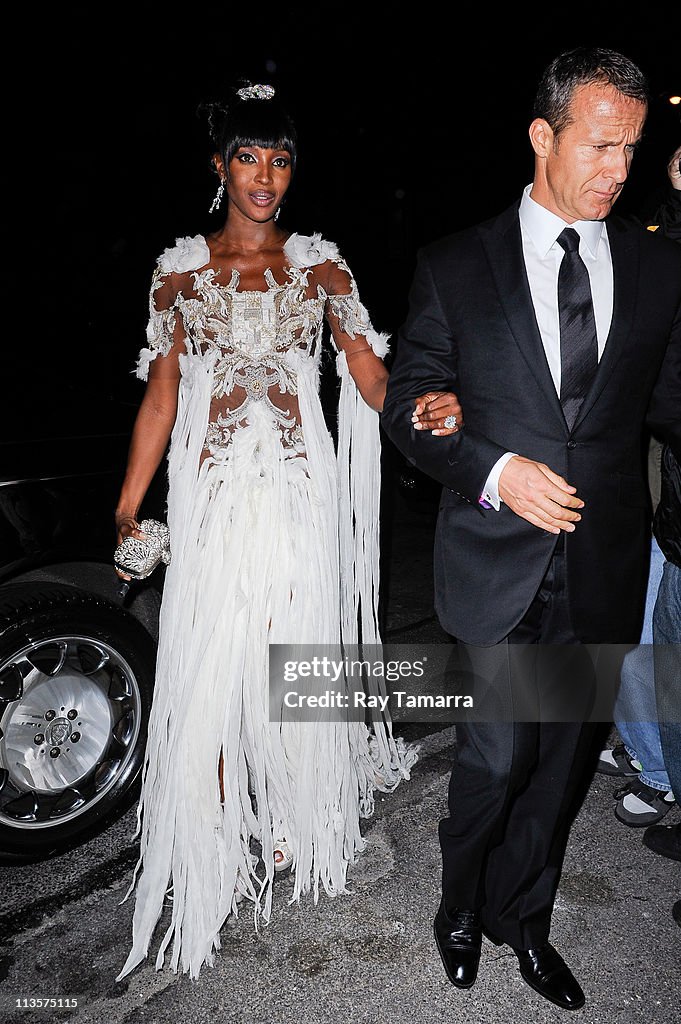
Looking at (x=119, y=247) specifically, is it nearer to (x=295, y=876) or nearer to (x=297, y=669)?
(x=297, y=669)

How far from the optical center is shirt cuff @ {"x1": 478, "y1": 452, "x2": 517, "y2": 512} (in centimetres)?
177

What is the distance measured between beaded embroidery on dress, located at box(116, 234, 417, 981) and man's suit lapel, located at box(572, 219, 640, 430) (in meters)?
0.79

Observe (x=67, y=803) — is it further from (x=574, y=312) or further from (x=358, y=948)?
(x=574, y=312)

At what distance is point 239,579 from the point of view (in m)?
2.38

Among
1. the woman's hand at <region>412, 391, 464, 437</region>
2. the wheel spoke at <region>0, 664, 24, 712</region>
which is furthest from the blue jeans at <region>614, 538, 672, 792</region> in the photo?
the wheel spoke at <region>0, 664, 24, 712</region>

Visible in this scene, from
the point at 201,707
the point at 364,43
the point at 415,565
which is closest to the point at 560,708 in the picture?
the point at 201,707

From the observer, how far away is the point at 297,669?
2436 mm

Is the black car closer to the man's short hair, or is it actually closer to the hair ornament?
the hair ornament

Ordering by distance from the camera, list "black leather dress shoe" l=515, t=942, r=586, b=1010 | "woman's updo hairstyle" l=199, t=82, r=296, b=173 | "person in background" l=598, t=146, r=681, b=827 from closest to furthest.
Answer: "black leather dress shoe" l=515, t=942, r=586, b=1010 → "woman's updo hairstyle" l=199, t=82, r=296, b=173 → "person in background" l=598, t=146, r=681, b=827

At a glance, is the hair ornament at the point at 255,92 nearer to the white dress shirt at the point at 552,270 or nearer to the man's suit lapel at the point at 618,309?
the white dress shirt at the point at 552,270

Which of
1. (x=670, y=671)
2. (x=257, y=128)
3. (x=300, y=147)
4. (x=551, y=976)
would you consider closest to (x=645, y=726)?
(x=670, y=671)

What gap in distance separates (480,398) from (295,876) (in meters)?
1.58

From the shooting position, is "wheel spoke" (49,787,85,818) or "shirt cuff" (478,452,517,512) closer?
"shirt cuff" (478,452,517,512)

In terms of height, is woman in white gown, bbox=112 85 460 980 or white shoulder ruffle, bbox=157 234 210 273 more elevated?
white shoulder ruffle, bbox=157 234 210 273
